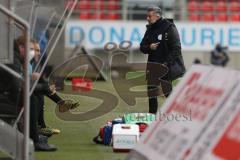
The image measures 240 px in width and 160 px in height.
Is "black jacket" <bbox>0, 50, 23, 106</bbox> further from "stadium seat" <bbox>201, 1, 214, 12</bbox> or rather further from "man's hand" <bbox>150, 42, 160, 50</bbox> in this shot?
"stadium seat" <bbox>201, 1, 214, 12</bbox>

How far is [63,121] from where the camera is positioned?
12.2m

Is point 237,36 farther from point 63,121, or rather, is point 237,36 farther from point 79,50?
point 63,121

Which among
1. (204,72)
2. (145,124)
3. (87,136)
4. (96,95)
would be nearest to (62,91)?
(96,95)

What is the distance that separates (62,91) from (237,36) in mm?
14217

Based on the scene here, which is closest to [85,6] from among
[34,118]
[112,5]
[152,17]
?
[112,5]

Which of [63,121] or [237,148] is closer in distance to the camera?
[237,148]

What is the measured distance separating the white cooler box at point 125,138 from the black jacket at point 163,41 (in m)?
2.41

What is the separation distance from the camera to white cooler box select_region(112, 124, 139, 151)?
8.98 m

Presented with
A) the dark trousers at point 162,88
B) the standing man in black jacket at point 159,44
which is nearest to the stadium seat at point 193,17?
the dark trousers at point 162,88

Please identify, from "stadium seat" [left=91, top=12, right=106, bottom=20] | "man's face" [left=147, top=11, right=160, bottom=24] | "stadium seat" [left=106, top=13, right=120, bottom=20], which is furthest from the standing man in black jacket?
"stadium seat" [left=106, top=13, right=120, bottom=20]

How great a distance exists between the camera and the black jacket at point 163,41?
11297 millimetres

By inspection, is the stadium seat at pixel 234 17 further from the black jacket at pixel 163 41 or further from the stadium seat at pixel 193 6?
the black jacket at pixel 163 41

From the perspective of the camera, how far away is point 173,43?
1130 cm

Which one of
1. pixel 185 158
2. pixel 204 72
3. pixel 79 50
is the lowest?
pixel 79 50
